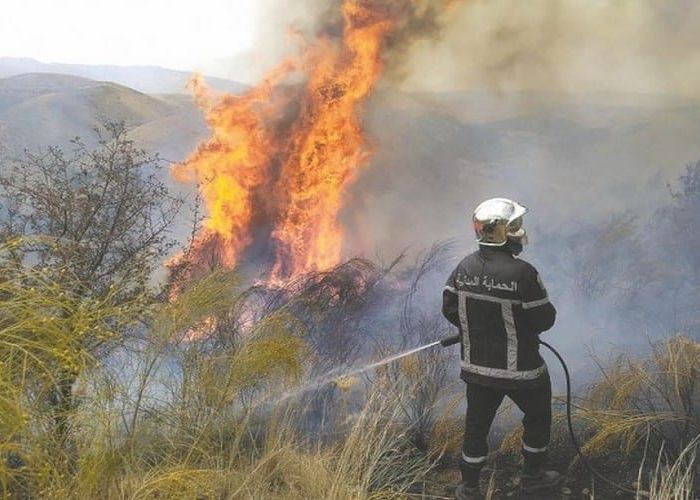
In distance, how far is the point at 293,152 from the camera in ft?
34.5

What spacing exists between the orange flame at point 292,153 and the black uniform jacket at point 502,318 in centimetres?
697

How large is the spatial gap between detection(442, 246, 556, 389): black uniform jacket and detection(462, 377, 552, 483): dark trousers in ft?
0.43

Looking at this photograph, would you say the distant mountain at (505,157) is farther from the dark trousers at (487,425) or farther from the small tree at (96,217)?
the dark trousers at (487,425)

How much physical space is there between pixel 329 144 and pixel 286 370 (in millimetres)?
7231

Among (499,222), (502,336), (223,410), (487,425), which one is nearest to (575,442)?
(487,425)

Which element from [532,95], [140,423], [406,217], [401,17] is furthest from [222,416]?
[532,95]

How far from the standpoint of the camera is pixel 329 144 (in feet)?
34.4

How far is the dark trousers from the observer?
3291 mm

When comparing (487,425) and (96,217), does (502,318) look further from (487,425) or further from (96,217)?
(96,217)

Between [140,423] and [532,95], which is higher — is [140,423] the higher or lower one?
the lower one

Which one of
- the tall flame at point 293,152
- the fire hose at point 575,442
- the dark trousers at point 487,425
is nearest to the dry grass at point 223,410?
the fire hose at point 575,442

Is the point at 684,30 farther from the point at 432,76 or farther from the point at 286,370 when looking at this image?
the point at 286,370

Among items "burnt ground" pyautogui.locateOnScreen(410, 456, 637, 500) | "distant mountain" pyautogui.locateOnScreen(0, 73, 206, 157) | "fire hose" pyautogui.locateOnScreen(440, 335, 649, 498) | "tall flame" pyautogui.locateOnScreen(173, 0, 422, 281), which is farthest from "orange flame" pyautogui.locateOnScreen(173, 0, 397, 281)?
"distant mountain" pyautogui.locateOnScreen(0, 73, 206, 157)

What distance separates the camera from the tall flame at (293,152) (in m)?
10.4
